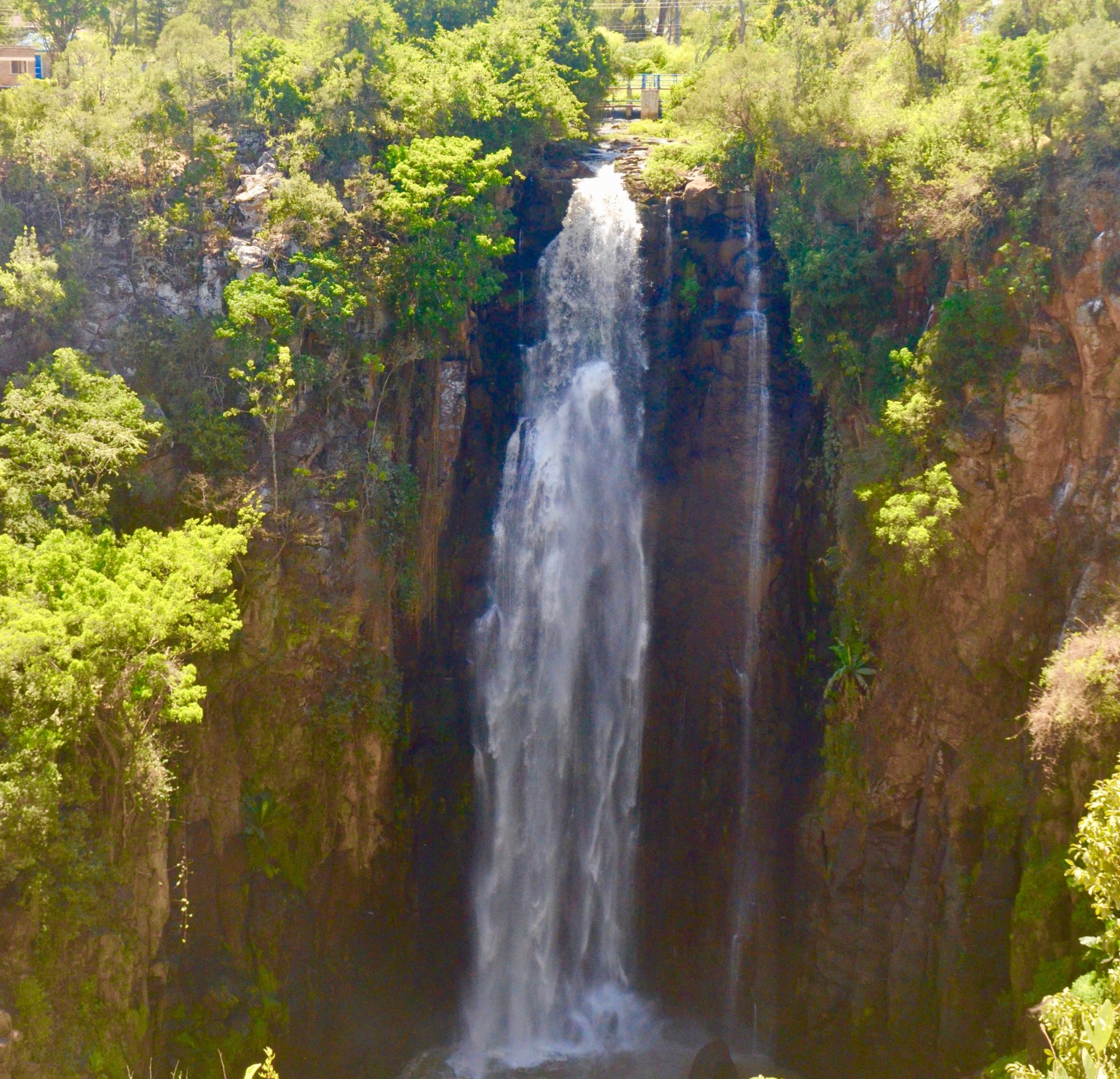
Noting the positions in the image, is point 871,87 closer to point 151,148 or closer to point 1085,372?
point 1085,372

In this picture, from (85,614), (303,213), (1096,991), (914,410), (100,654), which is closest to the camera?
(1096,991)

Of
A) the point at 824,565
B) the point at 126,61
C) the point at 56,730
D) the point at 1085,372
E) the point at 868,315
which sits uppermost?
the point at 126,61

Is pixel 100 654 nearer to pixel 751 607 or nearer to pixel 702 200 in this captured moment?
pixel 751 607

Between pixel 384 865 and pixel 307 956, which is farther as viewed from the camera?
pixel 384 865

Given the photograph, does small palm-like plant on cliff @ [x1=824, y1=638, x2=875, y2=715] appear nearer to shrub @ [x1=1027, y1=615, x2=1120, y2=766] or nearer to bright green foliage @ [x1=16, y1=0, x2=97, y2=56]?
shrub @ [x1=1027, y1=615, x2=1120, y2=766]

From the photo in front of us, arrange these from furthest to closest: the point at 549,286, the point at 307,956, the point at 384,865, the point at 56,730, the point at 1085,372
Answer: the point at 549,286
the point at 384,865
the point at 307,956
the point at 1085,372
the point at 56,730

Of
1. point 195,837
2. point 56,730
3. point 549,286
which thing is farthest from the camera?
point 549,286

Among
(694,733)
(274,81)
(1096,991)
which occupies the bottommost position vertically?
(1096,991)

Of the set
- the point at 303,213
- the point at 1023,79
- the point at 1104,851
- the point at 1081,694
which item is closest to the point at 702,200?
the point at 1023,79

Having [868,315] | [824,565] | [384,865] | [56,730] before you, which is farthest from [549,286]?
[56,730]
